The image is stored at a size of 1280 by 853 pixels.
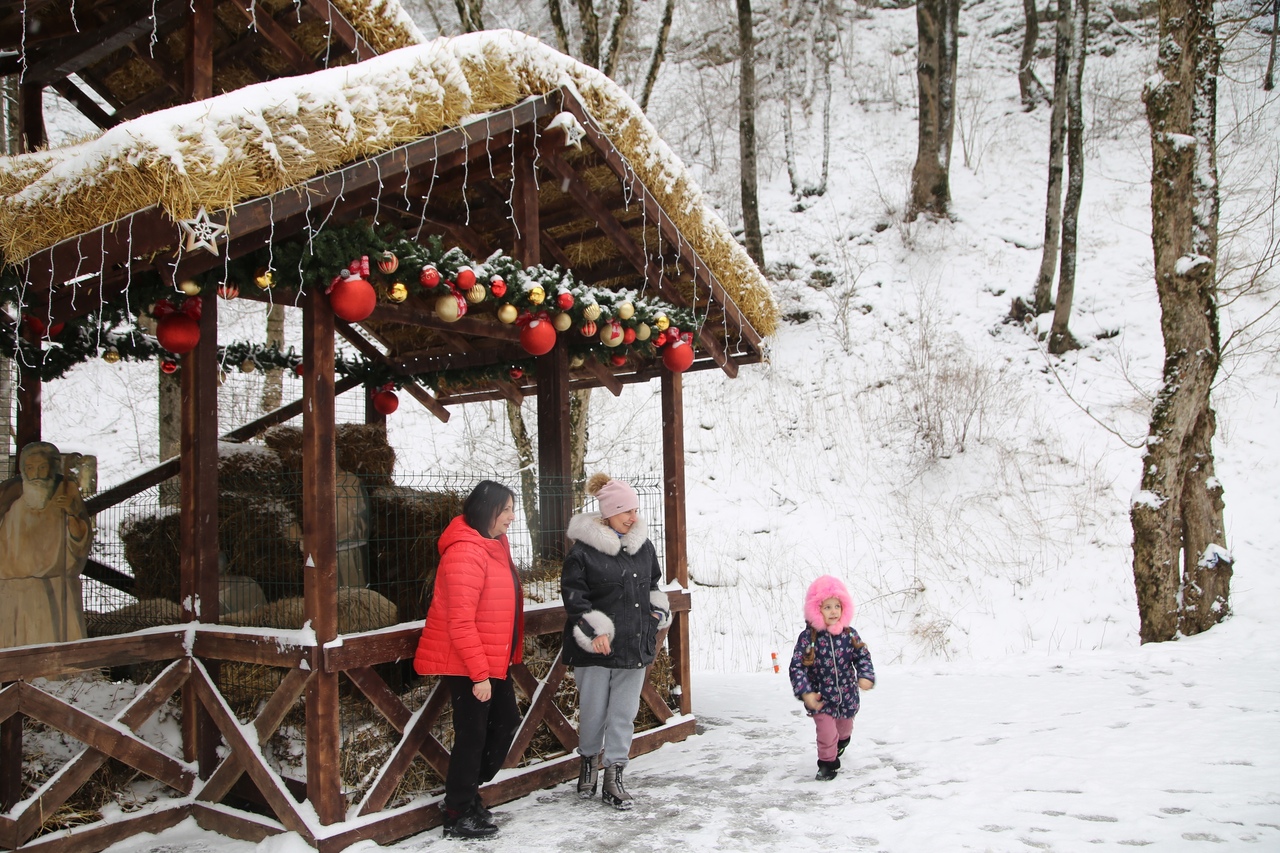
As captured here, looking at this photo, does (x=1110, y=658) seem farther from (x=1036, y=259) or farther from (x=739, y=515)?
(x=1036, y=259)

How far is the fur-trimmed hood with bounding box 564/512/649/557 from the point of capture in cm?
509

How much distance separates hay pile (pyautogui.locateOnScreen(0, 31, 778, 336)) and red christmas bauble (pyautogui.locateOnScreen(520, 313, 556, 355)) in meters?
1.26

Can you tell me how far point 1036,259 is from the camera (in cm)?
1655

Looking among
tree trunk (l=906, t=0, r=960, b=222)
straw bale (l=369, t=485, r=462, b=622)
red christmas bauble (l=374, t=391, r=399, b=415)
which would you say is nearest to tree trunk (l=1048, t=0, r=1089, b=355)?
tree trunk (l=906, t=0, r=960, b=222)

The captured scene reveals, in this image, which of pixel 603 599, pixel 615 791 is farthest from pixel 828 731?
pixel 603 599

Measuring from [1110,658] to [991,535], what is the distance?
3336 mm

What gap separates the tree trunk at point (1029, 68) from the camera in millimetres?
21266

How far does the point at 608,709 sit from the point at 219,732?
224 cm

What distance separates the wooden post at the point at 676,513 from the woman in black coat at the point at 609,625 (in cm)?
149

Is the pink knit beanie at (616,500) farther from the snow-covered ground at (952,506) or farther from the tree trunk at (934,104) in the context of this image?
the tree trunk at (934,104)

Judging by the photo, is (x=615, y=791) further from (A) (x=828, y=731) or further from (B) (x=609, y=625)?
(A) (x=828, y=731)

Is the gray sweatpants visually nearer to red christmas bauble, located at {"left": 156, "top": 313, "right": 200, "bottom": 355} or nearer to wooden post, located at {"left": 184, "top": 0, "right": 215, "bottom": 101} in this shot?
red christmas bauble, located at {"left": 156, "top": 313, "right": 200, "bottom": 355}

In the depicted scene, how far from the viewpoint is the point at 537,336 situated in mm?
5336

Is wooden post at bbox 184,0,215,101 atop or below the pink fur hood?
atop
